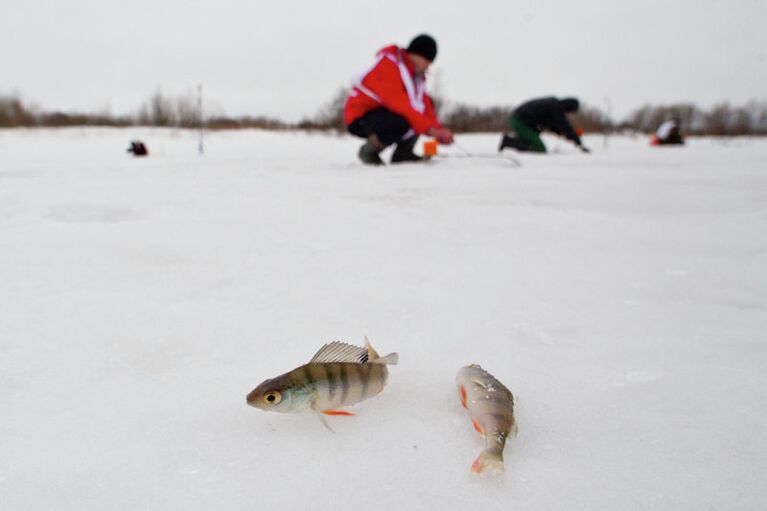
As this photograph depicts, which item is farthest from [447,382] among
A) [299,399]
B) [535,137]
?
[535,137]

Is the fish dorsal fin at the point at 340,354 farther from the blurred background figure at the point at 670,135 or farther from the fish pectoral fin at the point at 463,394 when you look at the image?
the blurred background figure at the point at 670,135

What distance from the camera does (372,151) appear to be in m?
5.64

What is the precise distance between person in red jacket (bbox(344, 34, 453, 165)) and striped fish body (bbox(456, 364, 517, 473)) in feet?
14.0

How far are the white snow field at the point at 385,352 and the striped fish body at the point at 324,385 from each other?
0.08 meters

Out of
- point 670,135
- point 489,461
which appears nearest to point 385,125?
point 489,461

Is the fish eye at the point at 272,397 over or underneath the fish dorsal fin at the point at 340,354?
underneath

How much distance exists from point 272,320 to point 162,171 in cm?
413

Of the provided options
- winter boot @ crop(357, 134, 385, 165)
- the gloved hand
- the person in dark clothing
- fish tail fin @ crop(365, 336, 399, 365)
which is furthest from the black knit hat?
fish tail fin @ crop(365, 336, 399, 365)

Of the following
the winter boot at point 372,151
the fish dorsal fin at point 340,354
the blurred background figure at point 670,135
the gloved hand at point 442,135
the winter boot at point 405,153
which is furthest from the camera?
the blurred background figure at point 670,135

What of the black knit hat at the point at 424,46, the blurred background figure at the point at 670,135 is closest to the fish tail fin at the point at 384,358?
the black knit hat at the point at 424,46

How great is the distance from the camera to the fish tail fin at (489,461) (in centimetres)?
84

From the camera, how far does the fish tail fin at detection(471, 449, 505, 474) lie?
2.77 feet

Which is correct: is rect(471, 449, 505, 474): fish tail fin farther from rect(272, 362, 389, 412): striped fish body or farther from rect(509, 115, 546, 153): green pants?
rect(509, 115, 546, 153): green pants

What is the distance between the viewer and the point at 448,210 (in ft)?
10.1
